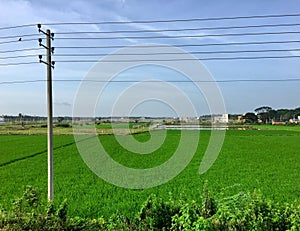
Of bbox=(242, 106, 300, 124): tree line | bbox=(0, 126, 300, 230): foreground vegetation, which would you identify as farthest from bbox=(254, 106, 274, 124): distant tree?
bbox=(0, 126, 300, 230): foreground vegetation

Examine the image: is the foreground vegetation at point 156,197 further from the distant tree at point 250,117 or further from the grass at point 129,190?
the distant tree at point 250,117

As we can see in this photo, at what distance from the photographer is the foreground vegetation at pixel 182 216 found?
161 inches

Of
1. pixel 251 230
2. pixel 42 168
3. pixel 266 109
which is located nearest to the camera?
pixel 251 230

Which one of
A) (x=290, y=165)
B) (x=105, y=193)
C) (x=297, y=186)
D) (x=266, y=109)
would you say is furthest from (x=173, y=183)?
(x=266, y=109)

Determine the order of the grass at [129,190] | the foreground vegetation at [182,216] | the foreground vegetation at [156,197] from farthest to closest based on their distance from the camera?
1. the grass at [129,190]
2. the foreground vegetation at [156,197]
3. the foreground vegetation at [182,216]

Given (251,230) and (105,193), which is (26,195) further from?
(105,193)

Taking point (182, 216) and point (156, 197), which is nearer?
point (182, 216)

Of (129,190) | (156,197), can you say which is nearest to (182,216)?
(156,197)

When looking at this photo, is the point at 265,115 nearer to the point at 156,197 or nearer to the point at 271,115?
the point at 271,115

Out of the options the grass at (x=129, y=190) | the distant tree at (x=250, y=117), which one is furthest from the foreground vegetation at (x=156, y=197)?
the distant tree at (x=250, y=117)

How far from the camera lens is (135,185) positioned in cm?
1112

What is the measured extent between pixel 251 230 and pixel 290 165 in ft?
46.6

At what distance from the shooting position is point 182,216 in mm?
4078

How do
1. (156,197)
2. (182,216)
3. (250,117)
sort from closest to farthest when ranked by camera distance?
(182,216) < (156,197) < (250,117)
